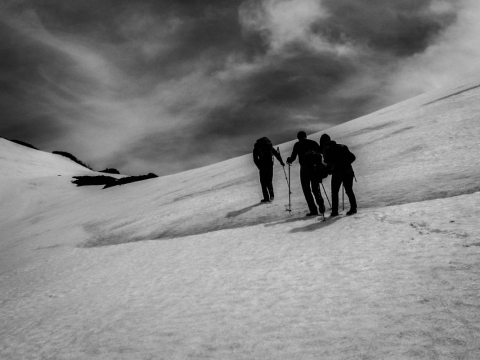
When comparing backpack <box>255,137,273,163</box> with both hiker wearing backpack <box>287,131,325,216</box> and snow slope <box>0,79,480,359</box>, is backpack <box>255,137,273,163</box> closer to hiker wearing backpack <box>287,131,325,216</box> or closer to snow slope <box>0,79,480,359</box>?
snow slope <box>0,79,480,359</box>

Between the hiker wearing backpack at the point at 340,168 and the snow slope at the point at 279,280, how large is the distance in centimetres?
48

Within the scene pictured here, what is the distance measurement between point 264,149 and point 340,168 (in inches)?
136

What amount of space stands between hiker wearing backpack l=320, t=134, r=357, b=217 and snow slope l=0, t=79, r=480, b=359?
1.57ft

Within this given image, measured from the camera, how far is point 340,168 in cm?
689

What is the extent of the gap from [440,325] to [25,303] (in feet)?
21.3

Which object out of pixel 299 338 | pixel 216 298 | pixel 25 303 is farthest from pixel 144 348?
pixel 25 303

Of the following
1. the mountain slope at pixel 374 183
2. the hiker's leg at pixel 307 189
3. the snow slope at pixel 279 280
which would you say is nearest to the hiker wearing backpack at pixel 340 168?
the snow slope at pixel 279 280

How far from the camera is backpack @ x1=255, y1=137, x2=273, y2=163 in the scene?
9881 mm

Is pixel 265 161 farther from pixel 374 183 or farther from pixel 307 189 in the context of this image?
pixel 374 183

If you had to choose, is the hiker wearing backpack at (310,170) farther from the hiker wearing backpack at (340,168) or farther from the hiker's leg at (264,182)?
the hiker's leg at (264,182)

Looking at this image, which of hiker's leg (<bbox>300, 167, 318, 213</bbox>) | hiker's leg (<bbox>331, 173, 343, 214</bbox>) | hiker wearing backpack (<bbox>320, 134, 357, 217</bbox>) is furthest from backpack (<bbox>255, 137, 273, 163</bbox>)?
hiker's leg (<bbox>331, 173, 343, 214</bbox>)

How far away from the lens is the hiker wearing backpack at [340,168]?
679cm

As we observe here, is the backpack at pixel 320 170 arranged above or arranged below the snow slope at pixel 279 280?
above

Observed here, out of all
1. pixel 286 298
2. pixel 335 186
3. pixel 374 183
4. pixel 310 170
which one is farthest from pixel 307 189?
pixel 286 298
